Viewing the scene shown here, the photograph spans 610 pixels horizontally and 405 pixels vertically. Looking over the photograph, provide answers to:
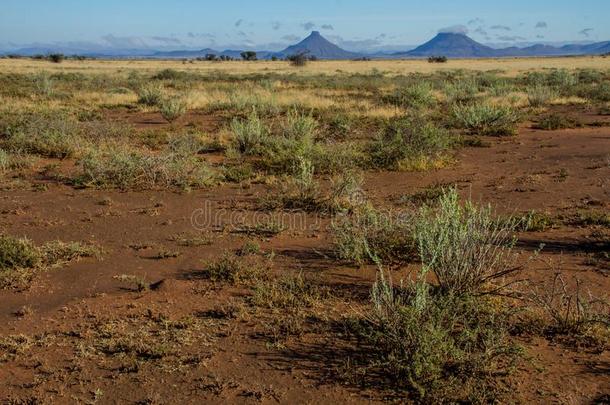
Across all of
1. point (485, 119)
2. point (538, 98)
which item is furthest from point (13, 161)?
point (538, 98)

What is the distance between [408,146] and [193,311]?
694 centimetres

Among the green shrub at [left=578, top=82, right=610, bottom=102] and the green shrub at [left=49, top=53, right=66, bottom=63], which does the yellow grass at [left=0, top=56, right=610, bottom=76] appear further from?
the green shrub at [left=578, top=82, right=610, bottom=102]

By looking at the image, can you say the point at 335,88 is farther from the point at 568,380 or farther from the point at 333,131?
the point at 568,380

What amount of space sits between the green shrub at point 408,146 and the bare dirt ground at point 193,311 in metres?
1.86

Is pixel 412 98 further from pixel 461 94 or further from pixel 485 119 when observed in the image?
pixel 485 119

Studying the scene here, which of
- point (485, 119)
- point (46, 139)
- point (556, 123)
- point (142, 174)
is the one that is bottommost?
point (142, 174)

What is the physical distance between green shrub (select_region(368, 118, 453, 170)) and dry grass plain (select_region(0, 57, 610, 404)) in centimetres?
5

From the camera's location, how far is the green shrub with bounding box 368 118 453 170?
34.4 ft

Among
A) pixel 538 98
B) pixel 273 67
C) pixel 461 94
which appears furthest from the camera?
pixel 273 67

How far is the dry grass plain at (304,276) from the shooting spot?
365 centimetres

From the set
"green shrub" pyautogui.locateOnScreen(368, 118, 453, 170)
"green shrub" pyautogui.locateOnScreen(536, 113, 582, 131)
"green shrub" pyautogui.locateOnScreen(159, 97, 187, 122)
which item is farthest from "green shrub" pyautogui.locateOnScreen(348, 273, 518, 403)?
"green shrub" pyautogui.locateOnScreen(159, 97, 187, 122)

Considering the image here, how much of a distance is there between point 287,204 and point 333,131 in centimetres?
677

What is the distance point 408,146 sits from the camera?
10586 mm

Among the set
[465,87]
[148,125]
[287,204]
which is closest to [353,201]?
[287,204]
